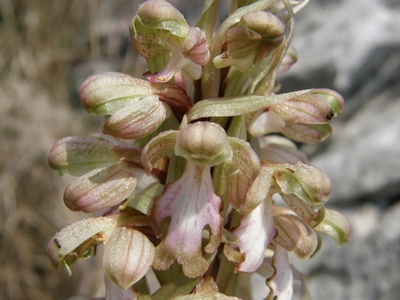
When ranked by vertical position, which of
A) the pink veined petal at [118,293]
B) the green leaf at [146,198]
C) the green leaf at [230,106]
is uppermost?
the green leaf at [230,106]

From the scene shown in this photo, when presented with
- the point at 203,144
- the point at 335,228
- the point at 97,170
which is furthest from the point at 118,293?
the point at 335,228

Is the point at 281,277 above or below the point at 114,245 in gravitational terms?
below

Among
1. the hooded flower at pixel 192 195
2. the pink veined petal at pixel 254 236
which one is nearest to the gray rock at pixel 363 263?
the pink veined petal at pixel 254 236

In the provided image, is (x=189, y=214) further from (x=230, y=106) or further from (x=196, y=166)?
(x=230, y=106)

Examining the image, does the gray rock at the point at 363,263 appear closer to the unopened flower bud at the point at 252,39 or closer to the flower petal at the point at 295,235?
the flower petal at the point at 295,235

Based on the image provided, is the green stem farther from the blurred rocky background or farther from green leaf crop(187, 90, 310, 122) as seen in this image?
the blurred rocky background

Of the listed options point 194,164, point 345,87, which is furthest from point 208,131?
point 345,87

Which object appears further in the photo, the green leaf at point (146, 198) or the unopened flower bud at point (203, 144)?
the green leaf at point (146, 198)
